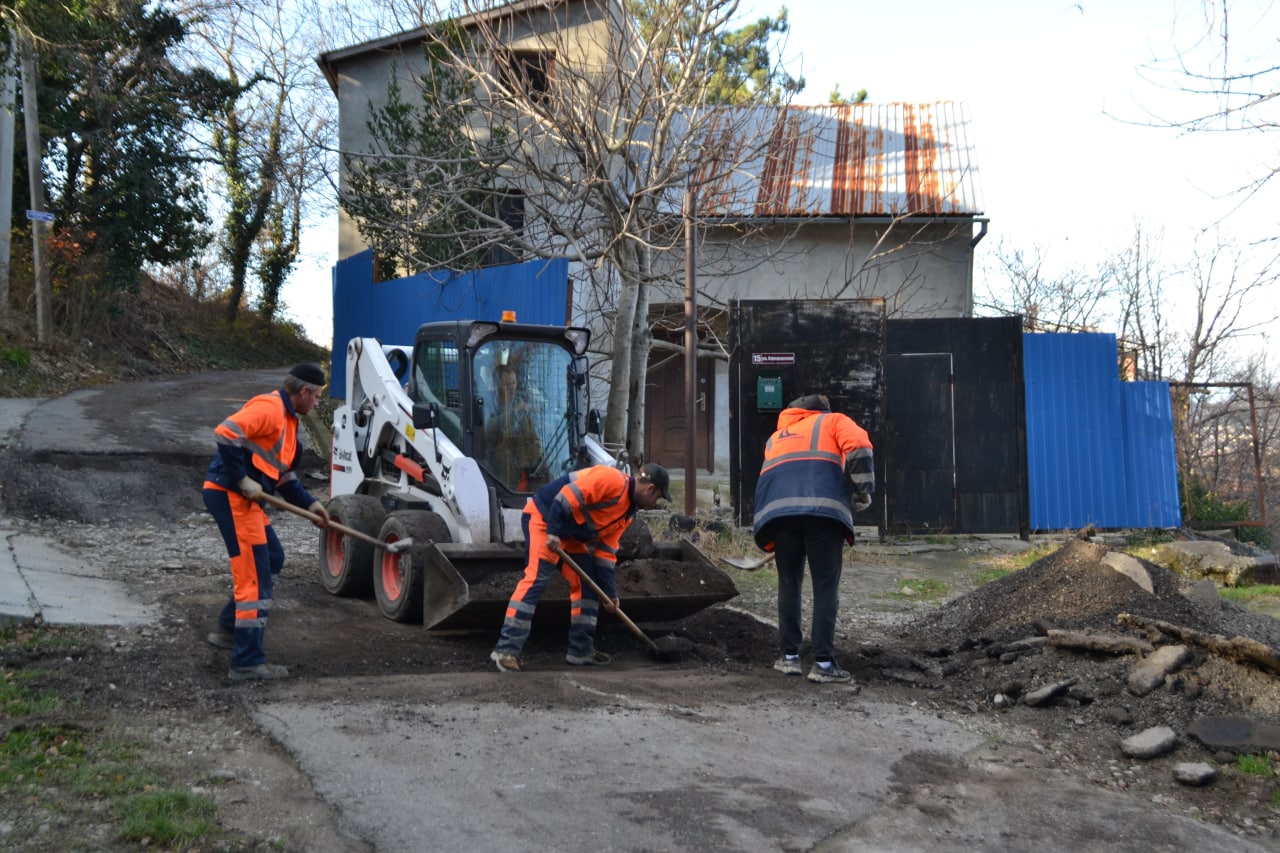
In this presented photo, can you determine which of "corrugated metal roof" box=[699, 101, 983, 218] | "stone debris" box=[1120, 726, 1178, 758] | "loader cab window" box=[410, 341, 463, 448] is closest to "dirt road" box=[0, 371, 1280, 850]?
"stone debris" box=[1120, 726, 1178, 758]

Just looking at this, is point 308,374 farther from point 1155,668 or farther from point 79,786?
point 1155,668

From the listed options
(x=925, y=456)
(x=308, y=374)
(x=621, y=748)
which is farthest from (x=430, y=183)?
(x=621, y=748)

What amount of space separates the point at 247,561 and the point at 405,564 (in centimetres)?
154

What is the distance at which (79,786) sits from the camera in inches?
150

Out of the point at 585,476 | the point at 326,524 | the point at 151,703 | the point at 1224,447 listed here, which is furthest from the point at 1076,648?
the point at 1224,447

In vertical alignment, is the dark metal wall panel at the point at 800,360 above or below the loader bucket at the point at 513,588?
above

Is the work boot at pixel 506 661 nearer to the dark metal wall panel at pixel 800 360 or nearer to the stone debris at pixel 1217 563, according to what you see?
the dark metal wall panel at pixel 800 360

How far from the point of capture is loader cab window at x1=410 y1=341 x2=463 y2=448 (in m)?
7.73

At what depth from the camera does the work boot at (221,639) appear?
6098 mm

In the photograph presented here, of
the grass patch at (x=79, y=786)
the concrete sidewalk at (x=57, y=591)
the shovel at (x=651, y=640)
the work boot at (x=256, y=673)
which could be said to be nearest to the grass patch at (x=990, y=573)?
the shovel at (x=651, y=640)

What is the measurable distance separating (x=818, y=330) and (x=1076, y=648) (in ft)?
19.3

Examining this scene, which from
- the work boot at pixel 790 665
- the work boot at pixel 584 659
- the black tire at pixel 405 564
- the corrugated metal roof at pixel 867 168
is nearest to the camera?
the work boot at pixel 790 665

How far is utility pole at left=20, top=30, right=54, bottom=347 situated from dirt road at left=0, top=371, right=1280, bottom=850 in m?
12.3

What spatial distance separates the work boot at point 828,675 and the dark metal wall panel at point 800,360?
527 centimetres
